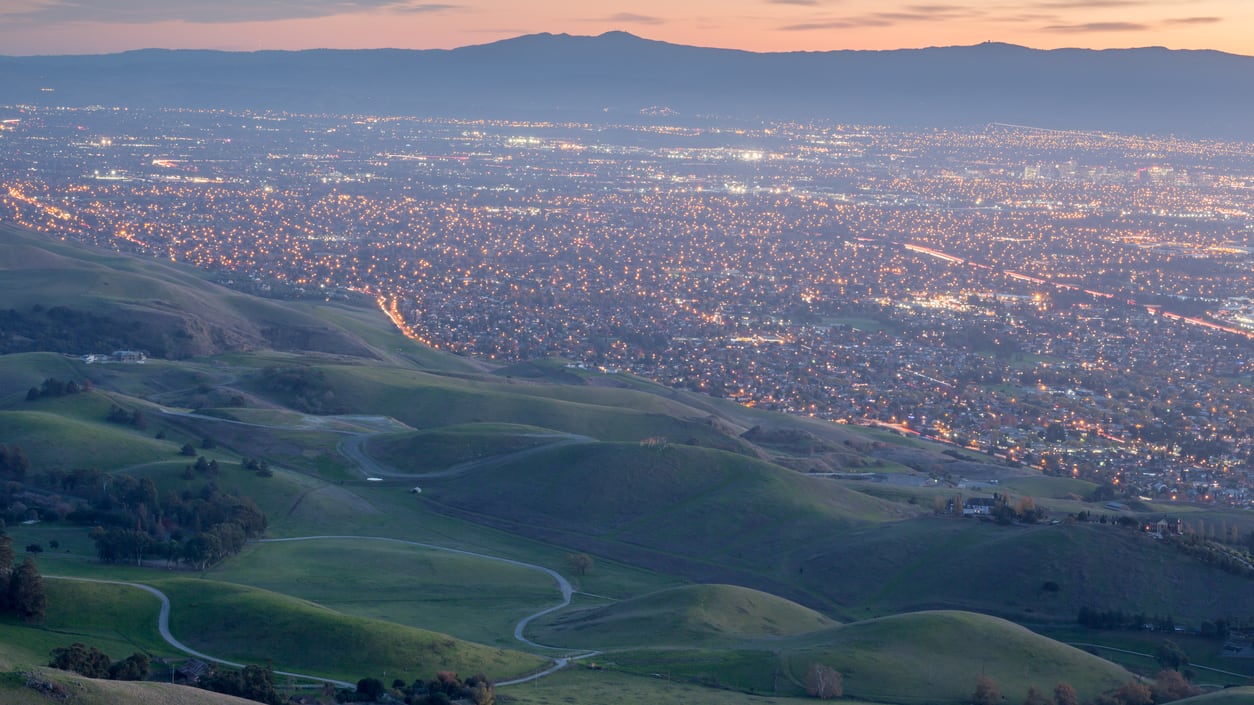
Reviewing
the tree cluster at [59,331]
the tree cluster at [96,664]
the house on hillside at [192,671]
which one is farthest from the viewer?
the tree cluster at [59,331]

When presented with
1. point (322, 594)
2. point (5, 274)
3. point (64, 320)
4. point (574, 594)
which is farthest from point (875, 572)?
point (5, 274)

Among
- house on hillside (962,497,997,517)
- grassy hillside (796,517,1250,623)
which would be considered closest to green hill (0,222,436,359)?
house on hillside (962,497,997,517)

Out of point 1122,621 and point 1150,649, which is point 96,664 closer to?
point 1150,649

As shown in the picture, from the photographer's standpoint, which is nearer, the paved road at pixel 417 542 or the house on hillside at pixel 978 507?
the paved road at pixel 417 542

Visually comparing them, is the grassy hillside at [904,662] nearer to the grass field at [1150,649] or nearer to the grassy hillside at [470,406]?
the grass field at [1150,649]

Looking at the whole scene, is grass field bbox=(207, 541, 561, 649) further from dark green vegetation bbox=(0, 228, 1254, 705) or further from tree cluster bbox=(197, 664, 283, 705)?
tree cluster bbox=(197, 664, 283, 705)

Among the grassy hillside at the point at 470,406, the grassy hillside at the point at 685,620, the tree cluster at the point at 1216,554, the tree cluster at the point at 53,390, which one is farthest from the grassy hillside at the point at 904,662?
the tree cluster at the point at 53,390
